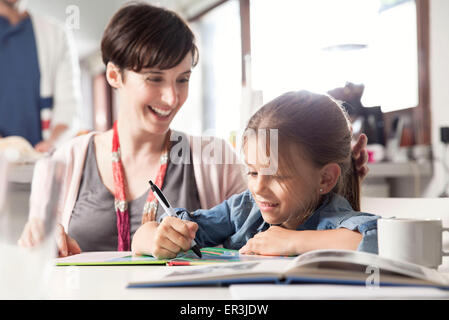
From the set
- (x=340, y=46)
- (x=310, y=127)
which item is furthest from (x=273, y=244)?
(x=340, y=46)

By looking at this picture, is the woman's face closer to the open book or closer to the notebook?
the notebook

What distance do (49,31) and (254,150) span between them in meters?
1.18

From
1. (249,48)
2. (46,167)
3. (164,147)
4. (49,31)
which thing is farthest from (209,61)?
(46,167)

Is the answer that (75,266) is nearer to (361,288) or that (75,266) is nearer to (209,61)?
(361,288)

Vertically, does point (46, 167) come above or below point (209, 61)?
below

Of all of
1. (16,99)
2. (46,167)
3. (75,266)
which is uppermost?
(16,99)

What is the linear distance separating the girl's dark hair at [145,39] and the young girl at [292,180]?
38cm

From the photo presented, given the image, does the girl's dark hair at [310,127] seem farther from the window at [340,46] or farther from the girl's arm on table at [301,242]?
the window at [340,46]

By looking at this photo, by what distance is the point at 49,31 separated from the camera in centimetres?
185

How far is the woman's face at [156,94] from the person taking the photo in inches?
52.8

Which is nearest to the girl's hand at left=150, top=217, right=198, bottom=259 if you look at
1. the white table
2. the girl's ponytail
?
the white table

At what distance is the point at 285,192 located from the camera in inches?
37.0

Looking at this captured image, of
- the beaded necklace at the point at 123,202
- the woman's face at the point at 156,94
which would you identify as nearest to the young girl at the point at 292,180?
the beaded necklace at the point at 123,202

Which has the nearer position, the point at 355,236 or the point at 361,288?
the point at 361,288
